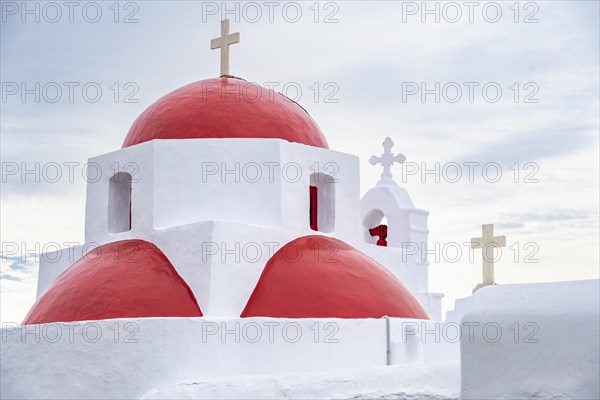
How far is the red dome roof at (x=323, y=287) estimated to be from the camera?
29.0 ft

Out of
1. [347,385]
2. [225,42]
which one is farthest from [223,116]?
[347,385]

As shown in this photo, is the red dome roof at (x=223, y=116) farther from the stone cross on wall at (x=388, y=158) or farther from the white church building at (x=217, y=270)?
the stone cross on wall at (x=388, y=158)

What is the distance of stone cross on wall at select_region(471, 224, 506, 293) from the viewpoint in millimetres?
11289

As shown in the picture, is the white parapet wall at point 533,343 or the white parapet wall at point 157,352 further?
the white parapet wall at point 157,352

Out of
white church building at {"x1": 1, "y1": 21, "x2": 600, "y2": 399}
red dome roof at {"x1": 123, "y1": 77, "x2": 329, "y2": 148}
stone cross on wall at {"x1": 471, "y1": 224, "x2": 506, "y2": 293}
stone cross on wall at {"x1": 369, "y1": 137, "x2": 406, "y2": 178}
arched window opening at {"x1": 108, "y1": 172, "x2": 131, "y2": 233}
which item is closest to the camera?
white church building at {"x1": 1, "y1": 21, "x2": 600, "y2": 399}

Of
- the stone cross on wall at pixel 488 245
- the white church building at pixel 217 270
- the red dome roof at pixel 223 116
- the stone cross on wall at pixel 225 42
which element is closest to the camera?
the white church building at pixel 217 270

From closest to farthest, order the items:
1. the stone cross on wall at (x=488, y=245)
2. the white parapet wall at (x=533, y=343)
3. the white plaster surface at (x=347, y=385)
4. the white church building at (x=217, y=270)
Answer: the white parapet wall at (x=533, y=343)
the white plaster surface at (x=347, y=385)
the white church building at (x=217, y=270)
the stone cross on wall at (x=488, y=245)

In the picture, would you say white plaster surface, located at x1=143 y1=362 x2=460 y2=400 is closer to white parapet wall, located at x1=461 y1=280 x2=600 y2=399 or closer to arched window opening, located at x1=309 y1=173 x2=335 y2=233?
white parapet wall, located at x1=461 y1=280 x2=600 y2=399

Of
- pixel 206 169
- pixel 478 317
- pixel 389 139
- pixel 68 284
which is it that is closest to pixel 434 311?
pixel 389 139

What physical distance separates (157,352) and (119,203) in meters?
3.21

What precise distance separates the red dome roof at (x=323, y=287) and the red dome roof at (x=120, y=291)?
2.58ft

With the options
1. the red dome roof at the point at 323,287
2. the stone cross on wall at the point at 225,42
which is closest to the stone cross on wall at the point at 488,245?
the red dome roof at the point at 323,287

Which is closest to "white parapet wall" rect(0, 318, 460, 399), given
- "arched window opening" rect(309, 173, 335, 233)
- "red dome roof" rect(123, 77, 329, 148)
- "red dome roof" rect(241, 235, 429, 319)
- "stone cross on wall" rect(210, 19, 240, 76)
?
"red dome roof" rect(241, 235, 429, 319)

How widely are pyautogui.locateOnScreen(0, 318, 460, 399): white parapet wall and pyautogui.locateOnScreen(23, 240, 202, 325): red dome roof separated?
0.46 m
